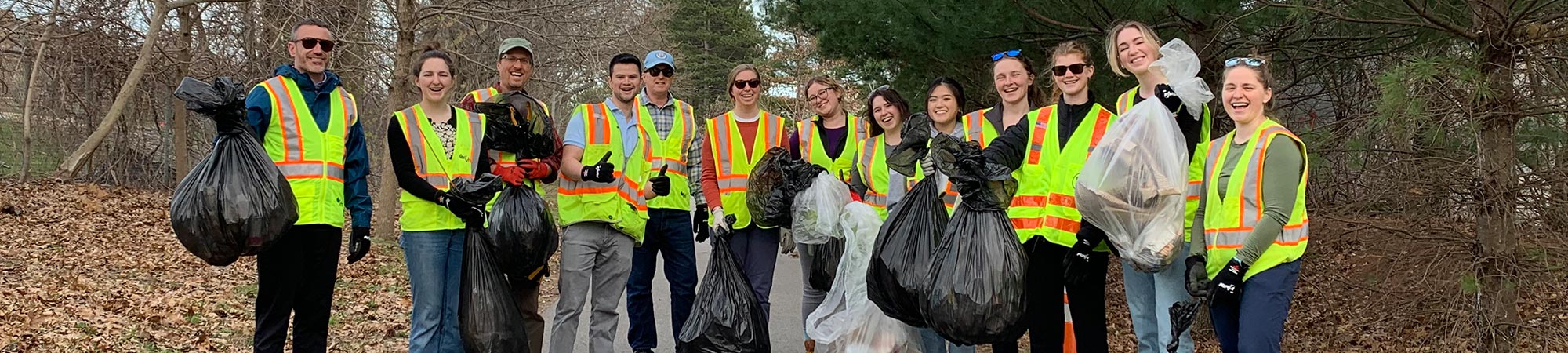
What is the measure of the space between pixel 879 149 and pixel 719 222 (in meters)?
0.88

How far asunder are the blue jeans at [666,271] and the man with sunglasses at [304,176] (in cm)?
135

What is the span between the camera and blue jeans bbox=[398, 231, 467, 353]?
3.97 meters

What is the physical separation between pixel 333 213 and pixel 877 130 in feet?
7.87

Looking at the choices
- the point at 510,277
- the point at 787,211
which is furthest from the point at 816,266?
the point at 510,277

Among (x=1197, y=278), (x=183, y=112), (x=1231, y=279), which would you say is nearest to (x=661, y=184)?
(x=1197, y=278)

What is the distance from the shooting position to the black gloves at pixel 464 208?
150 inches

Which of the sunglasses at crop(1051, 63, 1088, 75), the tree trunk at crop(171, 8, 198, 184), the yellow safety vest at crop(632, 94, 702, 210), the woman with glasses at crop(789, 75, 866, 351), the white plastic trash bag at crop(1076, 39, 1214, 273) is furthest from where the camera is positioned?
the tree trunk at crop(171, 8, 198, 184)

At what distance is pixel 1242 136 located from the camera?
324 centimetres

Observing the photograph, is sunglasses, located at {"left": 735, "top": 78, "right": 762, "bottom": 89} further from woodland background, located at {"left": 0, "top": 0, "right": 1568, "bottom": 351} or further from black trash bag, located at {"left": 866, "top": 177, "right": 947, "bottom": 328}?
woodland background, located at {"left": 0, "top": 0, "right": 1568, "bottom": 351}

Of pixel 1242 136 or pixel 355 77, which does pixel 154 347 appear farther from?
pixel 355 77

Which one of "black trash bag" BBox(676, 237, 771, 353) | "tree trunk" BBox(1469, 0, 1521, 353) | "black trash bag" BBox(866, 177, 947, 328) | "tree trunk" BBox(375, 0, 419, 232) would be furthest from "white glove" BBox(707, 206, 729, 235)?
"tree trunk" BBox(375, 0, 419, 232)

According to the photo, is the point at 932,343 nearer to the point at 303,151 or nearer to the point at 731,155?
the point at 731,155

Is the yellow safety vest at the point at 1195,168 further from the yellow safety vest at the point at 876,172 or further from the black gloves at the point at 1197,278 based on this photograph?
the yellow safety vest at the point at 876,172

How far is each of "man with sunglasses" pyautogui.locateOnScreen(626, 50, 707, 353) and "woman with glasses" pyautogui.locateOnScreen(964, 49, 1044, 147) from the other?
1.35 metres
